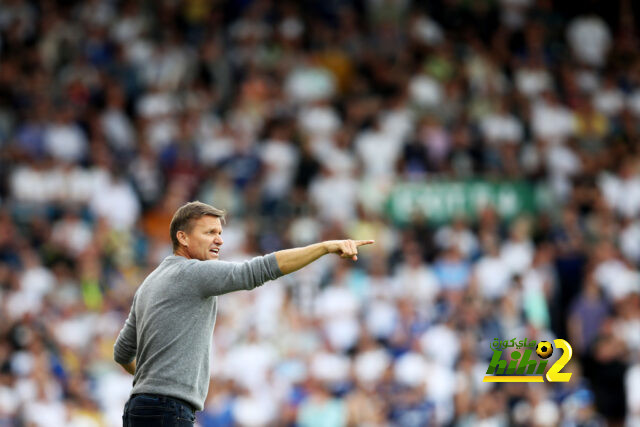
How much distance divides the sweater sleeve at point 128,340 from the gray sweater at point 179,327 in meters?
0.23

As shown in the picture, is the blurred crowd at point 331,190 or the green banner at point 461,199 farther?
the green banner at point 461,199

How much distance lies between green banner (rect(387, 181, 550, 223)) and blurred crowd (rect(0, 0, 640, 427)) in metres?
0.15

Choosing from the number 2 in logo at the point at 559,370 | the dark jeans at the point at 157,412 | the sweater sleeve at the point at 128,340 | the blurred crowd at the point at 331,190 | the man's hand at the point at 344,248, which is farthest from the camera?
the blurred crowd at the point at 331,190

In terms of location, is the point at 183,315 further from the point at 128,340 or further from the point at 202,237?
the point at 128,340

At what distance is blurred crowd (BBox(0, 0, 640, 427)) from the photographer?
1178cm

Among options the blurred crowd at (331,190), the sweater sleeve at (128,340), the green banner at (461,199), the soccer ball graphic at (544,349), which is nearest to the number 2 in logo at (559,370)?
the soccer ball graphic at (544,349)

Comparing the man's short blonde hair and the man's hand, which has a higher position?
the man's short blonde hair

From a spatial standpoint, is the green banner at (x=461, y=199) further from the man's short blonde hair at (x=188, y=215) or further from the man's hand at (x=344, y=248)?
the man's hand at (x=344, y=248)

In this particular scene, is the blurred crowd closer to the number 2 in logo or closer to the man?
the number 2 in logo

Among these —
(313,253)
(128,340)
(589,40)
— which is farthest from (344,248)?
(589,40)

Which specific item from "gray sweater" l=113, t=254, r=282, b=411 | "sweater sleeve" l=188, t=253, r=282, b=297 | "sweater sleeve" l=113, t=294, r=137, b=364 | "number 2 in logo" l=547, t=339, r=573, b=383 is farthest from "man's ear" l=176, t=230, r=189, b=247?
"number 2 in logo" l=547, t=339, r=573, b=383

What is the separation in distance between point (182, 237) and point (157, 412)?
0.97 metres

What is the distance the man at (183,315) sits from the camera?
539cm

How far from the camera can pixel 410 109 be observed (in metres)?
15.5
